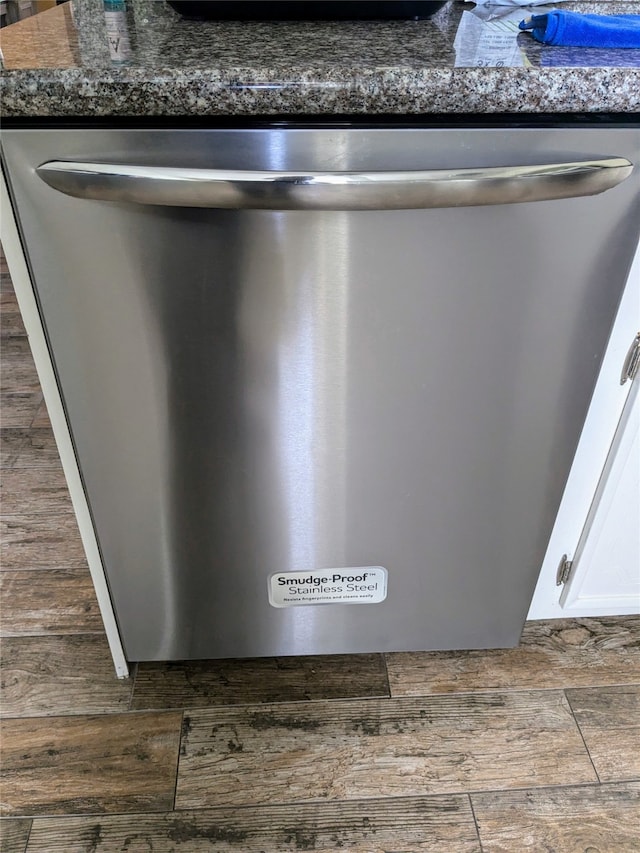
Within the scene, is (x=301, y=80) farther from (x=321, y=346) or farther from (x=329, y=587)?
(x=329, y=587)

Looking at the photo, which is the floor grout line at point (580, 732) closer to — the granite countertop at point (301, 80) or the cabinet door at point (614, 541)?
the cabinet door at point (614, 541)

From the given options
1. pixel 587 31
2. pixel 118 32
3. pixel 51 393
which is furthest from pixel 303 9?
pixel 51 393

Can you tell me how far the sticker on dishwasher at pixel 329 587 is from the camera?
1.04 metres

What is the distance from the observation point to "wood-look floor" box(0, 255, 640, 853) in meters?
0.99

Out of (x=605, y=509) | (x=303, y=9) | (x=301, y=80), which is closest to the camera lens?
(x=301, y=80)

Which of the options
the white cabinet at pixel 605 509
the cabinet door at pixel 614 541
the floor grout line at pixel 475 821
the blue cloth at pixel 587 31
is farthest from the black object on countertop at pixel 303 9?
the floor grout line at pixel 475 821

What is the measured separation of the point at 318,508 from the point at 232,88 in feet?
1.77

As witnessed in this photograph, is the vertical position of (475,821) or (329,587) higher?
(329,587)

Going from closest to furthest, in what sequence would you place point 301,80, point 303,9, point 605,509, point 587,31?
point 301,80 → point 587,31 → point 303,9 → point 605,509

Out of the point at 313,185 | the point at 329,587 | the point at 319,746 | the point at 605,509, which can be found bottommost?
the point at 319,746

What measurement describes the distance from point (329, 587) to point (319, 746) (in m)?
0.26

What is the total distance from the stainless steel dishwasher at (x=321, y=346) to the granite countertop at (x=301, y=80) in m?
0.03

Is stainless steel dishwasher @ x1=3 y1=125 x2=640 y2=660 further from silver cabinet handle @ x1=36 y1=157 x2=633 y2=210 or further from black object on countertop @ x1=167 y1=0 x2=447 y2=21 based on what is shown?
black object on countertop @ x1=167 y1=0 x2=447 y2=21

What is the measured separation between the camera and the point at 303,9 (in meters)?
0.93
